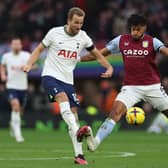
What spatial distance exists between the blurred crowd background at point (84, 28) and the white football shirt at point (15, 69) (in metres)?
5.40

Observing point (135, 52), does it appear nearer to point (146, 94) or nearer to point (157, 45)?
point (157, 45)

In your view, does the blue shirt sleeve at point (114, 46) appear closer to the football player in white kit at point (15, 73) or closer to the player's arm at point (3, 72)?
the player's arm at point (3, 72)

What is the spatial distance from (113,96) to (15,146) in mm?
9854

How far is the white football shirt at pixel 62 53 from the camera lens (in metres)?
14.2

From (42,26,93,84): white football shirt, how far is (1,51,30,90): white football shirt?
7339 millimetres

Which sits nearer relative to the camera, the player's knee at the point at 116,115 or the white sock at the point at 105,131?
the white sock at the point at 105,131

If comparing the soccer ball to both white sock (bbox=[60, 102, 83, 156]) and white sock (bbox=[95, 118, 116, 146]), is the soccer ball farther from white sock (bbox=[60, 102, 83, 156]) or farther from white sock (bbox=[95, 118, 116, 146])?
white sock (bbox=[60, 102, 83, 156])

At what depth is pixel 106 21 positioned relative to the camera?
94.9 ft

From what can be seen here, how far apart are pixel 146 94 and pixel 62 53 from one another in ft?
5.31

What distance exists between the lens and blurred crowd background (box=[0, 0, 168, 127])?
91.4 feet

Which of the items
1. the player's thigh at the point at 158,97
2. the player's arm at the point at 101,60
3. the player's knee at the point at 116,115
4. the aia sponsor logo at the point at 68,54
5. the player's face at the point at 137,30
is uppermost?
the player's face at the point at 137,30

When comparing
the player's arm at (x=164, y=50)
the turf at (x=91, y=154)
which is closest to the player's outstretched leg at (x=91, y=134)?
the turf at (x=91, y=154)

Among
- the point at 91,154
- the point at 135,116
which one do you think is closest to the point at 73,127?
the point at 135,116

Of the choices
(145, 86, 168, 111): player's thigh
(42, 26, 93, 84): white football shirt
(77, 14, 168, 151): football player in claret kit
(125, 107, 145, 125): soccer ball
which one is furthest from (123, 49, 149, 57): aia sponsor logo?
(125, 107, 145, 125): soccer ball
